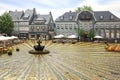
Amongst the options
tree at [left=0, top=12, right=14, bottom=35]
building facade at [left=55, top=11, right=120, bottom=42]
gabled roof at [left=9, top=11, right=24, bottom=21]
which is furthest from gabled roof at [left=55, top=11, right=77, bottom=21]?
tree at [left=0, top=12, right=14, bottom=35]

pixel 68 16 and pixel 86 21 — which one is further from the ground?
pixel 68 16

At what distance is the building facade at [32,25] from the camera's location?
242 ft

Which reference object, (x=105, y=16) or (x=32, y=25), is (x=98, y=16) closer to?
(x=105, y=16)

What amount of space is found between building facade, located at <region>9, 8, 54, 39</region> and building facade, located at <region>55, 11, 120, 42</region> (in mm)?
4550

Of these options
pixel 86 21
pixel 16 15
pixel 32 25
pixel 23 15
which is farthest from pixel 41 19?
pixel 86 21

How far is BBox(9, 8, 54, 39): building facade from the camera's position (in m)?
73.9

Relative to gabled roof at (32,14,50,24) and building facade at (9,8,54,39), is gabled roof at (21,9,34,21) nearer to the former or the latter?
building facade at (9,8,54,39)

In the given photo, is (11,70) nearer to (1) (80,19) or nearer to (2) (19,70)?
(2) (19,70)

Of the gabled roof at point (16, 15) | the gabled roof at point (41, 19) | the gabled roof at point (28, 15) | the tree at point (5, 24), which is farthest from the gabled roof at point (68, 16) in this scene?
the tree at point (5, 24)

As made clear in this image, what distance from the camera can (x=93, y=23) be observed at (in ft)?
224

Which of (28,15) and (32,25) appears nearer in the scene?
(32,25)

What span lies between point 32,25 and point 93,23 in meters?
20.9

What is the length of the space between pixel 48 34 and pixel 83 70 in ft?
178

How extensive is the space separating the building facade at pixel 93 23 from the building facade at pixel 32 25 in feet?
14.9
